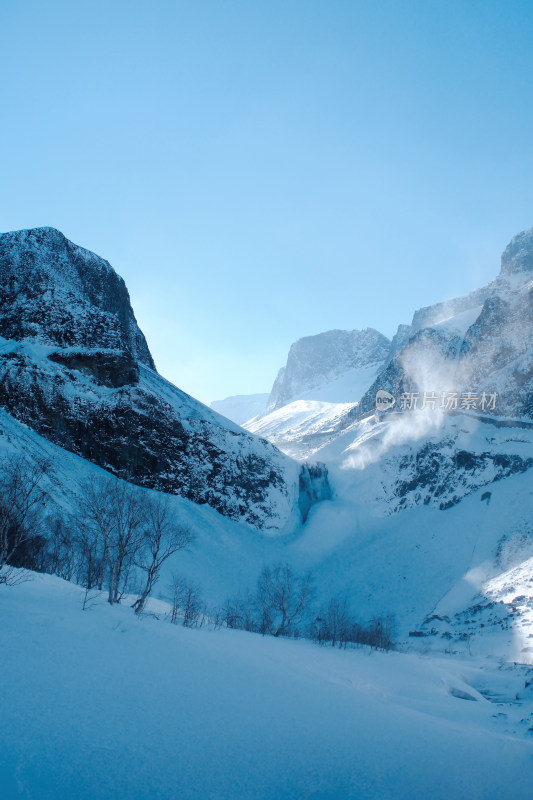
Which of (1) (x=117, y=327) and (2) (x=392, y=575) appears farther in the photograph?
(1) (x=117, y=327)

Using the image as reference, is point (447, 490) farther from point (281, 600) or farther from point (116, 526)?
point (116, 526)

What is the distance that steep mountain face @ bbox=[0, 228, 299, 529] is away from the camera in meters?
48.3

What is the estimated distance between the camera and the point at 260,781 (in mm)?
5191

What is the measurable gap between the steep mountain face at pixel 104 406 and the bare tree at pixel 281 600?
12860mm

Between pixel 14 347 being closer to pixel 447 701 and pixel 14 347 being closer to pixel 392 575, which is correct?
pixel 392 575

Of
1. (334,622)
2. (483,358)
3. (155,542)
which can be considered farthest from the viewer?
(483,358)

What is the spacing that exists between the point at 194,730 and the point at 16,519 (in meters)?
12.3

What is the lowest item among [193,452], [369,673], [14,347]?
[369,673]

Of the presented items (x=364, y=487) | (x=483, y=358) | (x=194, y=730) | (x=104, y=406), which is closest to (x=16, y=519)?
(x=194, y=730)

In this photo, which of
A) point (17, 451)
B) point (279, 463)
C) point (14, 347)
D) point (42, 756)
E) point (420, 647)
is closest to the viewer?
point (42, 756)

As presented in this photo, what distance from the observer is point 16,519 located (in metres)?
15.4

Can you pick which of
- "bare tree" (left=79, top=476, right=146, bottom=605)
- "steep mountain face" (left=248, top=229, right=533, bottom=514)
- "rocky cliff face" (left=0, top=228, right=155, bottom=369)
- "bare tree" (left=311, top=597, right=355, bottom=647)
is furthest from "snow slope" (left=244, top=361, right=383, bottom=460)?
"bare tree" (left=79, top=476, right=146, bottom=605)

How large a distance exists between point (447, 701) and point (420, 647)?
2478 centimetres

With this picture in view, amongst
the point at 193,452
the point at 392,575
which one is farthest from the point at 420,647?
the point at 193,452
